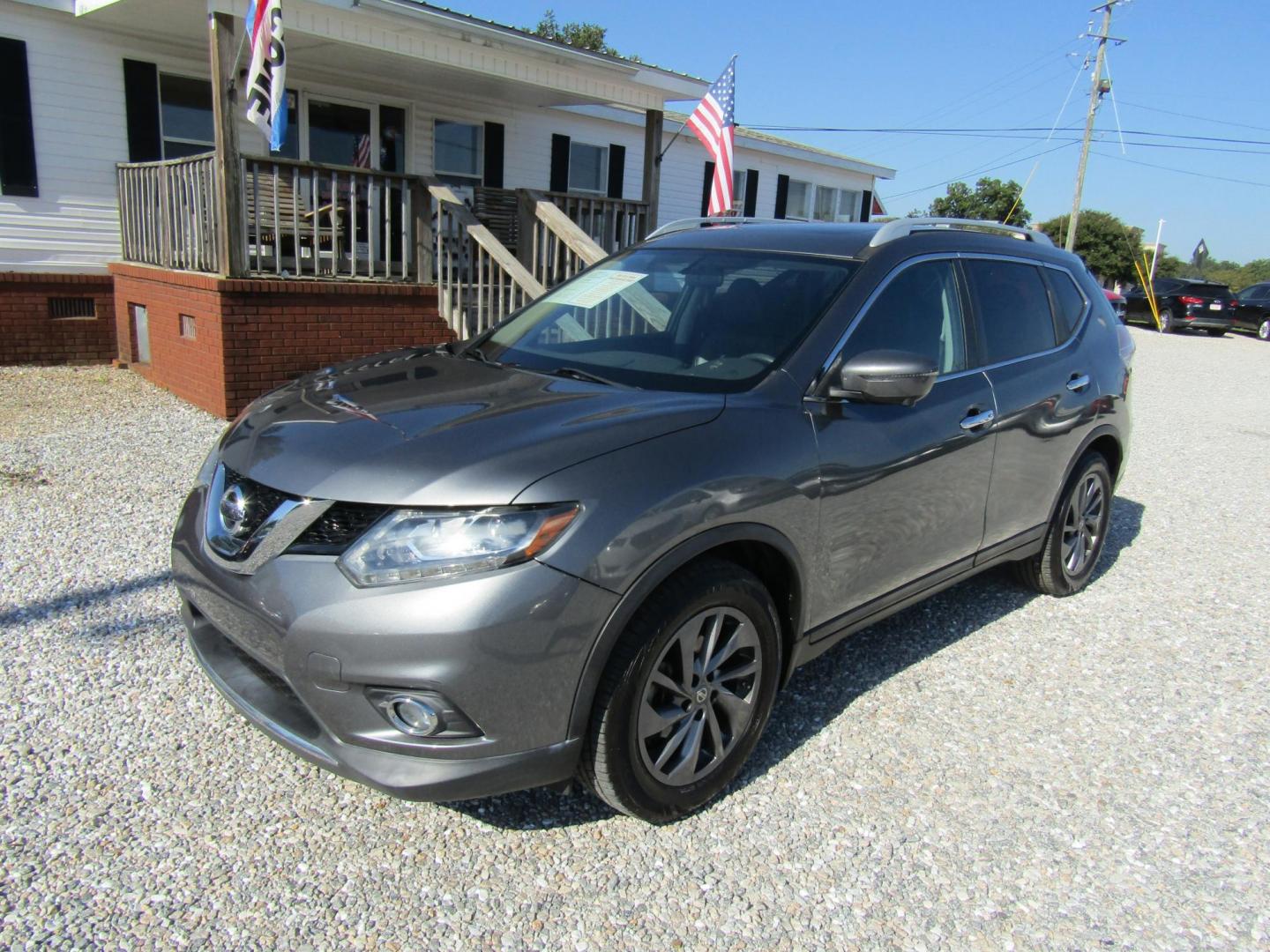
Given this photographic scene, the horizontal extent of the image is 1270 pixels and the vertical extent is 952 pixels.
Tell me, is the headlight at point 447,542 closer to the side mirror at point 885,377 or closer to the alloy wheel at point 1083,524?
the side mirror at point 885,377

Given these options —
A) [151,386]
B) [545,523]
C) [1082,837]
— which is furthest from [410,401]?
[151,386]

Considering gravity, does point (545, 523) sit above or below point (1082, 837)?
above

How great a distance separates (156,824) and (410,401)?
56.5 inches

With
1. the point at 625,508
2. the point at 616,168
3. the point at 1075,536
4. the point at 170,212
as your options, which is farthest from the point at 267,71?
the point at 616,168

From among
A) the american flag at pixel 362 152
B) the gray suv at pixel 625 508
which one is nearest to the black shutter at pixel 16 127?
the american flag at pixel 362 152

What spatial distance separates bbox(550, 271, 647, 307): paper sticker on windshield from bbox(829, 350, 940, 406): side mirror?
119 centimetres

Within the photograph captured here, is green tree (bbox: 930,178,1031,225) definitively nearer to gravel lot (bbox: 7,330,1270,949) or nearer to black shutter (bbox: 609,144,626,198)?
black shutter (bbox: 609,144,626,198)

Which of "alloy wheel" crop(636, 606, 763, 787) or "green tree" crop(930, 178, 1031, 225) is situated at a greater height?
"green tree" crop(930, 178, 1031, 225)

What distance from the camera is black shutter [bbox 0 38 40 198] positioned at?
350 inches

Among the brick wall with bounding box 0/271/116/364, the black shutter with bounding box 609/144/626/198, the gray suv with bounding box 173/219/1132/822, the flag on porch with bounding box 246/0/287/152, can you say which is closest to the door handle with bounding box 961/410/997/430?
the gray suv with bounding box 173/219/1132/822

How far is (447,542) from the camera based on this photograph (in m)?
2.34

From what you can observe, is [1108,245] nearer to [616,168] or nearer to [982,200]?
[982,200]

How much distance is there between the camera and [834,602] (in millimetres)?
3236

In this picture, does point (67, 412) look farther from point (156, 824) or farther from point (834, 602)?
point (834, 602)
